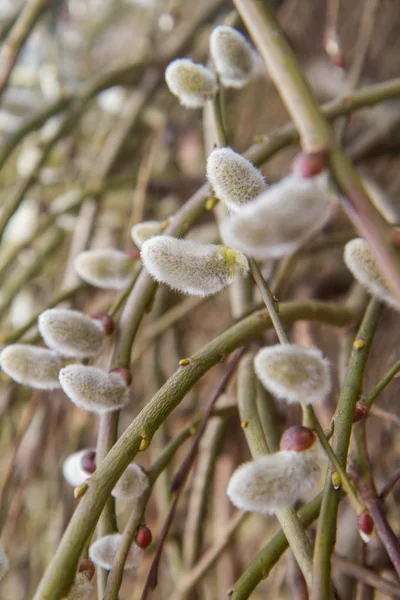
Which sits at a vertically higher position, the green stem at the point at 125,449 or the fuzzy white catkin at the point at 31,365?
the fuzzy white catkin at the point at 31,365

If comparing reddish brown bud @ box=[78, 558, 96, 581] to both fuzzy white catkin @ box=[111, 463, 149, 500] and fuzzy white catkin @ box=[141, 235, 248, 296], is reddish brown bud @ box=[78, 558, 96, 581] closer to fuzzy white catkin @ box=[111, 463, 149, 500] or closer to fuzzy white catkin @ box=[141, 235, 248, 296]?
fuzzy white catkin @ box=[111, 463, 149, 500]

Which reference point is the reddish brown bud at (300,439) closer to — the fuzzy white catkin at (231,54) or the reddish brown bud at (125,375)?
the reddish brown bud at (125,375)

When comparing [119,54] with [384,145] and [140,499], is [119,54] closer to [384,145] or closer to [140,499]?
[384,145]

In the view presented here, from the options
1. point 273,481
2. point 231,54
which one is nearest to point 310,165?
point 273,481

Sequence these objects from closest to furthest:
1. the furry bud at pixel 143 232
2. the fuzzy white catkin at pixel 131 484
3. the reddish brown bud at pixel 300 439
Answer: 1. the reddish brown bud at pixel 300 439
2. the fuzzy white catkin at pixel 131 484
3. the furry bud at pixel 143 232

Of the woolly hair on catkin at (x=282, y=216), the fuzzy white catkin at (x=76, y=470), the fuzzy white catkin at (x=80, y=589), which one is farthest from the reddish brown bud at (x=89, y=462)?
the woolly hair on catkin at (x=282, y=216)

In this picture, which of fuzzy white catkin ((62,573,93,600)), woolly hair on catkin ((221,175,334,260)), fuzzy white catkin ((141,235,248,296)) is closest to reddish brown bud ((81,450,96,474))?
fuzzy white catkin ((62,573,93,600))

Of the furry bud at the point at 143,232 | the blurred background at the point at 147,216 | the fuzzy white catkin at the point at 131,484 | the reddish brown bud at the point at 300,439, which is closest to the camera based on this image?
the reddish brown bud at the point at 300,439
